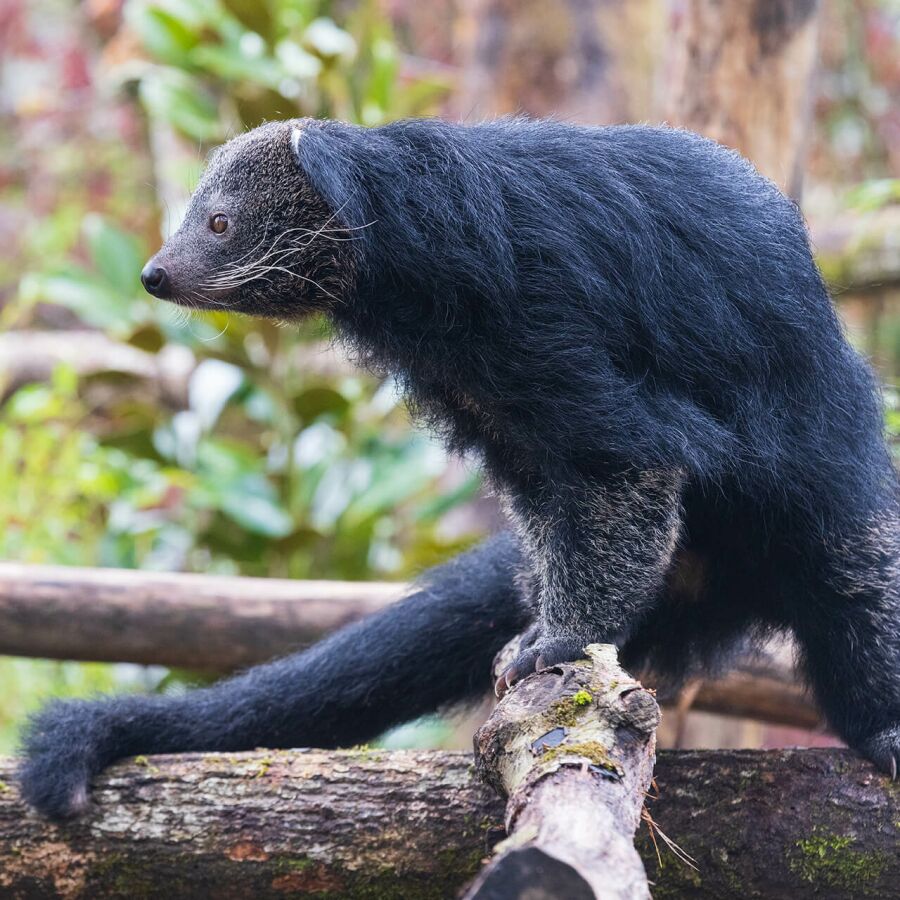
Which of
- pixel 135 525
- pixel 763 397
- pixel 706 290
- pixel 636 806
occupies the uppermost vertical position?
pixel 706 290

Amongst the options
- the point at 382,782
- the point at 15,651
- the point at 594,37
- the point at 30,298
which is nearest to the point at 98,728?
the point at 382,782

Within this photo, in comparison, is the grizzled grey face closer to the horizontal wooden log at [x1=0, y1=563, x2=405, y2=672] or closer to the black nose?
the black nose

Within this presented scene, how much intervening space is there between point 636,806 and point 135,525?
12.8ft

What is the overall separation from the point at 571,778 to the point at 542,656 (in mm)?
764

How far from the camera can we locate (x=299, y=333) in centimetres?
427

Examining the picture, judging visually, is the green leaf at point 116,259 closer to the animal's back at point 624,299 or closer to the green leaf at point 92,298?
the green leaf at point 92,298

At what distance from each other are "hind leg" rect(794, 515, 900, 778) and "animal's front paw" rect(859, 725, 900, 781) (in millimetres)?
40

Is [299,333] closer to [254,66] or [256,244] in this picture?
[256,244]

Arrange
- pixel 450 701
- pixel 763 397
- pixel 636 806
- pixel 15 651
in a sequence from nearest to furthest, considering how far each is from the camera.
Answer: pixel 636 806 → pixel 763 397 → pixel 450 701 → pixel 15 651

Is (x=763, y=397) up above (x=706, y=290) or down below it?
below

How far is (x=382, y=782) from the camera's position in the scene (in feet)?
8.32

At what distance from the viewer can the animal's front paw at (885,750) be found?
2.64 meters

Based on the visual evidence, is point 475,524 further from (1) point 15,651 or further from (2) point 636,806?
(2) point 636,806

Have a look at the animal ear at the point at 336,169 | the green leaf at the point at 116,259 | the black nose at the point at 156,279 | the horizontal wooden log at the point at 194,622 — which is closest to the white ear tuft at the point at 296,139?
the animal ear at the point at 336,169
